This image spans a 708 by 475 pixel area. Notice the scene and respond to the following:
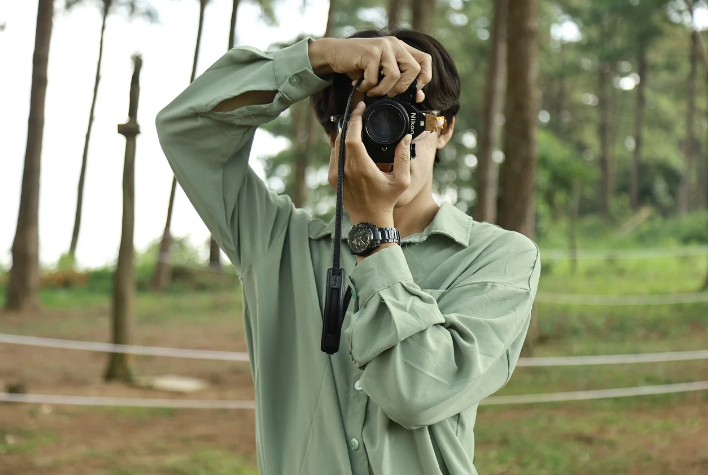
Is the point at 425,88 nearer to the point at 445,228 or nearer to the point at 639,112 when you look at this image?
the point at 445,228

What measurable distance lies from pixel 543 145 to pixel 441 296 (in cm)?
1278

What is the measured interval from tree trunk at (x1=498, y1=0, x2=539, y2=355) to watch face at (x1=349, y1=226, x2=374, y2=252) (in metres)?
5.63

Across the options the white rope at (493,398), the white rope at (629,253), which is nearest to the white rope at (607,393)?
the white rope at (493,398)

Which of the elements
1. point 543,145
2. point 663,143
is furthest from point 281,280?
point 663,143

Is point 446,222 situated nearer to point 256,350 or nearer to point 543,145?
point 256,350

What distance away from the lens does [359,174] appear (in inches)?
48.8

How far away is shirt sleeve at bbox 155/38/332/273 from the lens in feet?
4.66

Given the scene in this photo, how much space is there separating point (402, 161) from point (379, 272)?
0.62ft

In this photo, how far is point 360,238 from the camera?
1.27 m

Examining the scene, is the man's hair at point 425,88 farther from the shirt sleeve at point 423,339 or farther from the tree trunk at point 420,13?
the tree trunk at point 420,13

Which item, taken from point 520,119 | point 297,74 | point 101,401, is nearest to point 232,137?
point 297,74

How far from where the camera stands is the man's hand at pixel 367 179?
1.23 m

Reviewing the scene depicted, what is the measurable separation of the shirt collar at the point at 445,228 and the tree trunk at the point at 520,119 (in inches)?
211

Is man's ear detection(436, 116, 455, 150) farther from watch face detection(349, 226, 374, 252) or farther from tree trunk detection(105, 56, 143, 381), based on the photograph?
tree trunk detection(105, 56, 143, 381)
